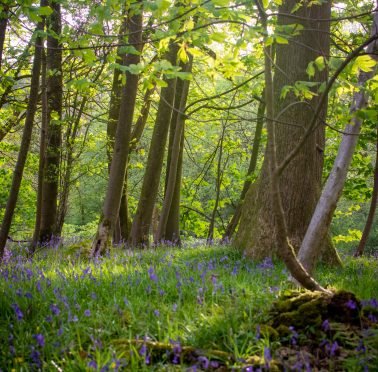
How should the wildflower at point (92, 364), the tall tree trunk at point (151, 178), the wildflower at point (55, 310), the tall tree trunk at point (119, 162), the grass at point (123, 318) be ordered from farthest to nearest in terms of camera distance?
the tall tree trunk at point (151, 178) → the tall tree trunk at point (119, 162) → the wildflower at point (55, 310) → the grass at point (123, 318) → the wildflower at point (92, 364)

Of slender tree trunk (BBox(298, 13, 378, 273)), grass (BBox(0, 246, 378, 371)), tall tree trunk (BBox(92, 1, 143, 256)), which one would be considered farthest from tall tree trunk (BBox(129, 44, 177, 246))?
slender tree trunk (BBox(298, 13, 378, 273))

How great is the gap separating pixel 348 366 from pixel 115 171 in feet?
18.4

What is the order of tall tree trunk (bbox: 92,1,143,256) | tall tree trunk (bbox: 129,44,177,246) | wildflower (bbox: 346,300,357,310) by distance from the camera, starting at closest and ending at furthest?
wildflower (bbox: 346,300,357,310) < tall tree trunk (bbox: 92,1,143,256) < tall tree trunk (bbox: 129,44,177,246)

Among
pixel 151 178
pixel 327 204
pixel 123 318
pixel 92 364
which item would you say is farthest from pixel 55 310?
pixel 151 178

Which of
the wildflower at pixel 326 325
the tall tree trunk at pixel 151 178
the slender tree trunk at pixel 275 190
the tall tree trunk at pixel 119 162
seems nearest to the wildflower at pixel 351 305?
the wildflower at pixel 326 325

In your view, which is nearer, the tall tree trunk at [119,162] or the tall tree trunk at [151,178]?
the tall tree trunk at [119,162]

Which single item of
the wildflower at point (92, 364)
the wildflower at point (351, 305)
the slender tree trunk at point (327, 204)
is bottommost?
the wildflower at point (92, 364)

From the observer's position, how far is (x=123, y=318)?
10.5 ft

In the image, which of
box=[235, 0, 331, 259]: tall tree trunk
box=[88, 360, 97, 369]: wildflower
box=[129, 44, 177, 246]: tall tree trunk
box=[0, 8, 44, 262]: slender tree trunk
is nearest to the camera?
box=[88, 360, 97, 369]: wildflower

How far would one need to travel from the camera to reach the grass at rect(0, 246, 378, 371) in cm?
271

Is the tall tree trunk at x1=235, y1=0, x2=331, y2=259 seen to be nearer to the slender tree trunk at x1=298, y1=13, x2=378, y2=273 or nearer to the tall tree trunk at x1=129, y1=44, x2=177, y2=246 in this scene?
the slender tree trunk at x1=298, y1=13, x2=378, y2=273

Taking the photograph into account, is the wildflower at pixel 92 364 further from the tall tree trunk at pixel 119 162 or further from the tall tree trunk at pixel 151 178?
the tall tree trunk at pixel 151 178

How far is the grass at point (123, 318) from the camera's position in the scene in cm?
271

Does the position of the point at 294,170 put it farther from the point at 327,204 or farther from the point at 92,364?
the point at 92,364
